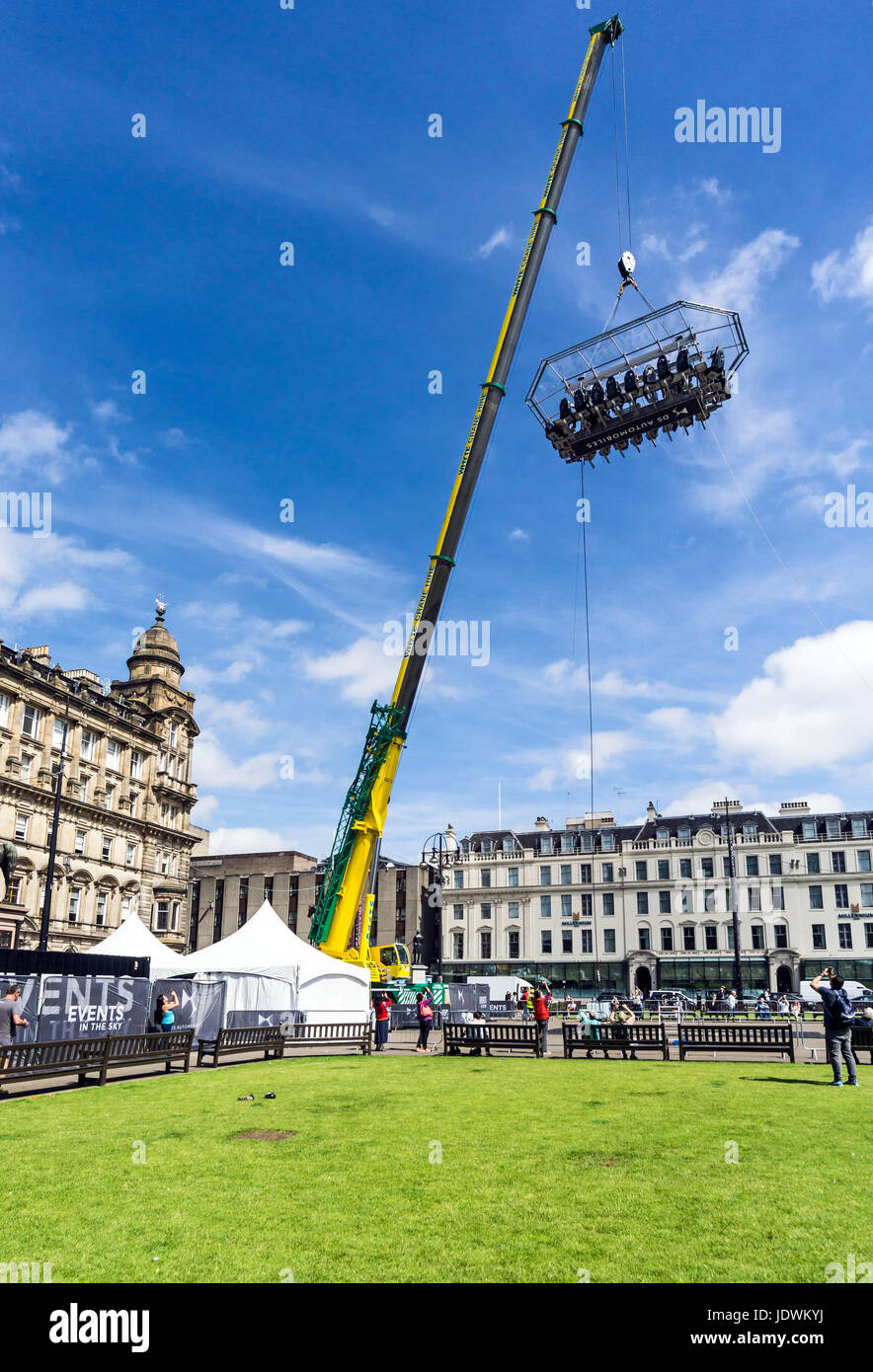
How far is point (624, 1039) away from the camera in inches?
835

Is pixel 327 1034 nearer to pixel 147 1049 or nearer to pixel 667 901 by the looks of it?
pixel 147 1049

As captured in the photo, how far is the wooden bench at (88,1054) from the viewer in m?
15.4

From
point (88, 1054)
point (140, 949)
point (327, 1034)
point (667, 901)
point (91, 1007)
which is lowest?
point (327, 1034)

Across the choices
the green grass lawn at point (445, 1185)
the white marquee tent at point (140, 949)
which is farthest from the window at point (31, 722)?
the green grass lawn at point (445, 1185)

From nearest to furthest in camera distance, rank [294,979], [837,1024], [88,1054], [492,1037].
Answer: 1. [837,1024]
2. [88,1054]
3. [492,1037]
4. [294,979]

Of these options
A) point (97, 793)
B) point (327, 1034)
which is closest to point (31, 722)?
point (97, 793)

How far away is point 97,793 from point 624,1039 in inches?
1679

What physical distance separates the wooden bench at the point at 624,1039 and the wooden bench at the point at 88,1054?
906cm

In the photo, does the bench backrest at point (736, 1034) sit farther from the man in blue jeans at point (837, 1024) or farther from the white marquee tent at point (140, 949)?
the white marquee tent at point (140, 949)

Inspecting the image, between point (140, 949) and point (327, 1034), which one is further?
point (140, 949)

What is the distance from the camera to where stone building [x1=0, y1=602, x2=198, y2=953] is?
48.7 metres

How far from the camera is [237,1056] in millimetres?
22922

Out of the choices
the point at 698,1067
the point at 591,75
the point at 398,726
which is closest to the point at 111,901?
the point at 398,726
